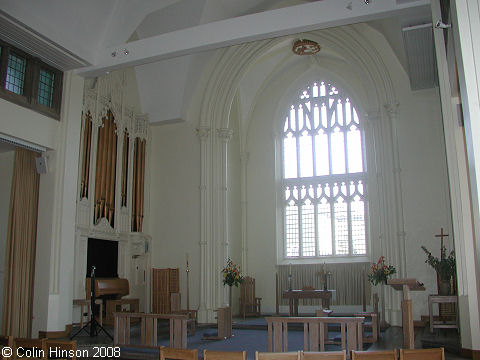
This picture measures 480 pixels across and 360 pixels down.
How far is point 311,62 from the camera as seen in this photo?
15.0 metres

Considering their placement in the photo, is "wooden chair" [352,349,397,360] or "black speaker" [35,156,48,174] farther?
"black speaker" [35,156,48,174]

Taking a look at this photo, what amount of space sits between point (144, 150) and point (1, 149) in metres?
3.71

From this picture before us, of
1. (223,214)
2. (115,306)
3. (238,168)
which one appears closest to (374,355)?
(115,306)

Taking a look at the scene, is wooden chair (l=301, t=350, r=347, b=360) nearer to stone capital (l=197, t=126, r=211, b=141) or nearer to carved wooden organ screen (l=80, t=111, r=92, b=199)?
carved wooden organ screen (l=80, t=111, r=92, b=199)

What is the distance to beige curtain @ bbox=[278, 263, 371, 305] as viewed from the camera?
1345 cm

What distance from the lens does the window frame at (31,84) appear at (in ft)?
28.4

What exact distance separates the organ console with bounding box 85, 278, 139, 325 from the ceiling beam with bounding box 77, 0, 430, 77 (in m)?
4.28

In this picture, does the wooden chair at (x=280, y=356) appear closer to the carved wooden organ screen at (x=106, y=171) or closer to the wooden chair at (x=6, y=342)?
the wooden chair at (x=6, y=342)

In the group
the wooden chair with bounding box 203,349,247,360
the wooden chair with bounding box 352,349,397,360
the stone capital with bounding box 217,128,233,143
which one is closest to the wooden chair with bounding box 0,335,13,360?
the wooden chair with bounding box 203,349,247,360

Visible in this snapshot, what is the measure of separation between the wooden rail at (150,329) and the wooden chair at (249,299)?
595 centimetres

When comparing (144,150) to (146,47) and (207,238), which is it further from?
(146,47)

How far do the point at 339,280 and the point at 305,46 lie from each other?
20.4ft

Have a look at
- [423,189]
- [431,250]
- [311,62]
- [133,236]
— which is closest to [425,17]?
[423,189]

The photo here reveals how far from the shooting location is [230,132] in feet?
43.0
